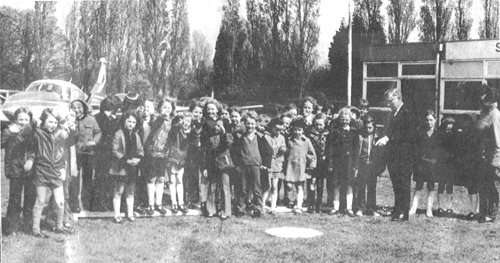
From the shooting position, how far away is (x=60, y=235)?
4660 mm

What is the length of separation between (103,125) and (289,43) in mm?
12793

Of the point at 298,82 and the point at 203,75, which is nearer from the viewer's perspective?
the point at 203,75

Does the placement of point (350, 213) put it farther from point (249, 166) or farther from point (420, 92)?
point (420, 92)

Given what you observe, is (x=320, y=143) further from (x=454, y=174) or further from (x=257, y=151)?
(x=454, y=174)

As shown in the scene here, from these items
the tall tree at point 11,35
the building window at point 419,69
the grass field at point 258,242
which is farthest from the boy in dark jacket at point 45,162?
the building window at point 419,69

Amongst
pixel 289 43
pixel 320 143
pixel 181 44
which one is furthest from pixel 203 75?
pixel 320 143

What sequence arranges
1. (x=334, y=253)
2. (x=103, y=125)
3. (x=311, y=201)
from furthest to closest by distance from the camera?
(x=311, y=201) < (x=103, y=125) < (x=334, y=253)

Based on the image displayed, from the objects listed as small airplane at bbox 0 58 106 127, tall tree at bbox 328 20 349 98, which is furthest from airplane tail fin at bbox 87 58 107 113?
tall tree at bbox 328 20 349 98

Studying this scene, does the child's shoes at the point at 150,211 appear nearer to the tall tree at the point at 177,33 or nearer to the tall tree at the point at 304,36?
the tall tree at the point at 177,33

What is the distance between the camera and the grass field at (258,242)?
4.11 m

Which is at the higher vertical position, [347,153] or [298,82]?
[298,82]

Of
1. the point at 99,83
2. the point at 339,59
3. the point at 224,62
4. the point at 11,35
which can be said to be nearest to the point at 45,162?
the point at 11,35

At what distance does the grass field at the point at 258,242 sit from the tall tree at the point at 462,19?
1009 centimetres

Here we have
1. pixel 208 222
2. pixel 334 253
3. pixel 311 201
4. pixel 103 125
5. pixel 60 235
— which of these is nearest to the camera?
pixel 334 253
